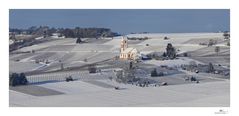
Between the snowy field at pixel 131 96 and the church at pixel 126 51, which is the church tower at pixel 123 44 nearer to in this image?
the church at pixel 126 51

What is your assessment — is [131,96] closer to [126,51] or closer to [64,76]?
[126,51]

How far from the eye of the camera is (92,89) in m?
12.5

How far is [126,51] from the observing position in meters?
12.5

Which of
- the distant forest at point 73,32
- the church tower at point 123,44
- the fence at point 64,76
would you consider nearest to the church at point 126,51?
the church tower at point 123,44

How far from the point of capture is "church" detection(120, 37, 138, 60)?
12477 millimetres

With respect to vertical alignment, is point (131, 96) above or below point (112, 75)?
below

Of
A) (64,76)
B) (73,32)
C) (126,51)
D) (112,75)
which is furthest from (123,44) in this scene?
(64,76)

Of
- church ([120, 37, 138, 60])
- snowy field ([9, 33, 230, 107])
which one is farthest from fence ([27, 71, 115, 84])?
church ([120, 37, 138, 60])

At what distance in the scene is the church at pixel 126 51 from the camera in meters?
12.5

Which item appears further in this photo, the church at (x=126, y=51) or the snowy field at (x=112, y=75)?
the church at (x=126, y=51)
